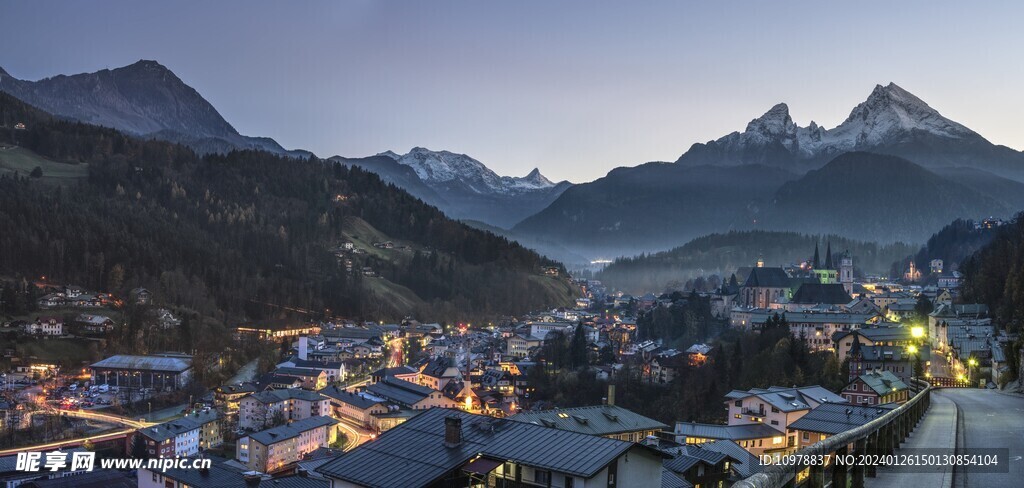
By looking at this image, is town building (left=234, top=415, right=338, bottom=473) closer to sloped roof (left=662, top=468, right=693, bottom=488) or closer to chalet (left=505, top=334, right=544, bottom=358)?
sloped roof (left=662, top=468, right=693, bottom=488)

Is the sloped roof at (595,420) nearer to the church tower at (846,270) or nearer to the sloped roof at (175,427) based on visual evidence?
the sloped roof at (175,427)

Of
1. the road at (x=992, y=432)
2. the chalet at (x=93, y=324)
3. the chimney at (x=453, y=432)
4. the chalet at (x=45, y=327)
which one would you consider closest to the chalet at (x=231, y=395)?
the chalet at (x=93, y=324)

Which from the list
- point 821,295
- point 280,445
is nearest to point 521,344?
point 821,295

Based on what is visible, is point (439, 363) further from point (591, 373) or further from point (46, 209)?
point (46, 209)

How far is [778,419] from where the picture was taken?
143ft

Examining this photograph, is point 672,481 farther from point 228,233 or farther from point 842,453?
point 228,233

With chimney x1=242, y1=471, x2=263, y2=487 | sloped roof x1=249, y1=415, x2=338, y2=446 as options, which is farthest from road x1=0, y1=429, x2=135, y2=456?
chimney x1=242, y1=471, x2=263, y2=487

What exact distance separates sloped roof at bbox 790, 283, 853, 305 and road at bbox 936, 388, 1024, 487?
233 feet

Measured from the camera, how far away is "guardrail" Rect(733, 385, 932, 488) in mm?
6293

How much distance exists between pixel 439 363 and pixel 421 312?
4874cm

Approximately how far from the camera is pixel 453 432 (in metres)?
20.1

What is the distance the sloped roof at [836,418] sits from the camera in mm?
32844

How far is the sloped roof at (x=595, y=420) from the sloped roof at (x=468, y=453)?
44.7 feet

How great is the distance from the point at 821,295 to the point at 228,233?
10204 cm
